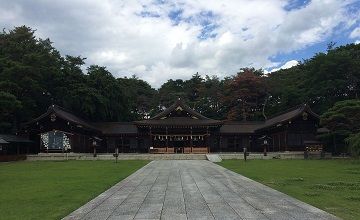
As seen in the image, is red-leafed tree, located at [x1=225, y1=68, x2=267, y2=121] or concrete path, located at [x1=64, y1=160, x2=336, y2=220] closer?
concrete path, located at [x1=64, y1=160, x2=336, y2=220]

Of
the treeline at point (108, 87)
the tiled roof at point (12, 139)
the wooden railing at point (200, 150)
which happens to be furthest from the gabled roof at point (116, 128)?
the tiled roof at point (12, 139)

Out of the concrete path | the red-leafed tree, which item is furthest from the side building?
the concrete path

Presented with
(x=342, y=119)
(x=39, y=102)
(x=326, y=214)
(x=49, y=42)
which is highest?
(x=49, y=42)

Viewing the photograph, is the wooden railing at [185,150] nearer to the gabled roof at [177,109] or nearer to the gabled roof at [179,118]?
the gabled roof at [179,118]

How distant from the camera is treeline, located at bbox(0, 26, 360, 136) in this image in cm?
4628

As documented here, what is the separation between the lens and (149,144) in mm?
49438

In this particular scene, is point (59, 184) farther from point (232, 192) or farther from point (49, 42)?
point (49, 42)

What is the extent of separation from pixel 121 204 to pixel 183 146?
39.5m

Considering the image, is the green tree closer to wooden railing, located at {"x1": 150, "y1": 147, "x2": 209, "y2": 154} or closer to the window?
wooden railing, located at {"x1": 150, "y1": 147, "x2": 209, "y2": 154}

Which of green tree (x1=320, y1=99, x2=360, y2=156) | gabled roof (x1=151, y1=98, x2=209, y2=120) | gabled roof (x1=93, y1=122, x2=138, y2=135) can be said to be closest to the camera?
green tree (x1=320, y1=99, x2=360, y2=156)

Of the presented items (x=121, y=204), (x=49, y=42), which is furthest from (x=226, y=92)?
(x=121, y=204)

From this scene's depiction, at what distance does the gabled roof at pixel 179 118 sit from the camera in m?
47.5

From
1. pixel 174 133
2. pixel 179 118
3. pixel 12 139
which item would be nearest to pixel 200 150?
pixel 174 133

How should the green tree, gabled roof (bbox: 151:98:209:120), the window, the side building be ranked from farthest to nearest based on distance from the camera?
gabled roof (bbox: 151:98:209:120)
the side building
the window
the green tree
